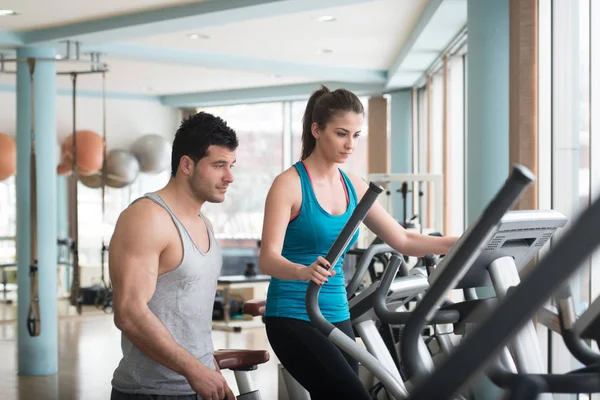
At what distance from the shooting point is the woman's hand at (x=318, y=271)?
1.90 meters

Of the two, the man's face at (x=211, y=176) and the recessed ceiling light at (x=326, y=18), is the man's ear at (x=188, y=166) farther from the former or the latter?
the recessed ceiling light at (x=326, y=18)

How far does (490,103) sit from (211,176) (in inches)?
99.0

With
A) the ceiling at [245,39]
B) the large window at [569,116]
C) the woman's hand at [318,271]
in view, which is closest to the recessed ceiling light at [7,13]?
the ceiling at [245,39]

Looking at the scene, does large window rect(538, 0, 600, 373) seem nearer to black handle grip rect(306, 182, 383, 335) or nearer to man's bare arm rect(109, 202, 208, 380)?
black handle grip rect(306, 182, 383, 335)

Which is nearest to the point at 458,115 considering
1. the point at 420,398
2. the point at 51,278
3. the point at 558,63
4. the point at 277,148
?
the point at 558,63

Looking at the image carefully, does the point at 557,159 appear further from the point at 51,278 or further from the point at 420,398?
the point at 51,278

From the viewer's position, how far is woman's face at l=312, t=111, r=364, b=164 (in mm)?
2262

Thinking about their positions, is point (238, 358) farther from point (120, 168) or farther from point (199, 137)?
point (120, 168)

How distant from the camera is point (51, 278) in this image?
602 cm

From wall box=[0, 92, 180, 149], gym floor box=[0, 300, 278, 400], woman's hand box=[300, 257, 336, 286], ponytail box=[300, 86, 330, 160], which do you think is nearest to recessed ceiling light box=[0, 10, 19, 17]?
gym floor box=[0, 300, 278, 400]

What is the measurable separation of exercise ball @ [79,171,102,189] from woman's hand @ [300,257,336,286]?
7.87 meters

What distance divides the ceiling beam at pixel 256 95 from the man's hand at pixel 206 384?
25.1 feet

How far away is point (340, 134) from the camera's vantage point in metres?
2.27

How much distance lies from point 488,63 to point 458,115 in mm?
2812
